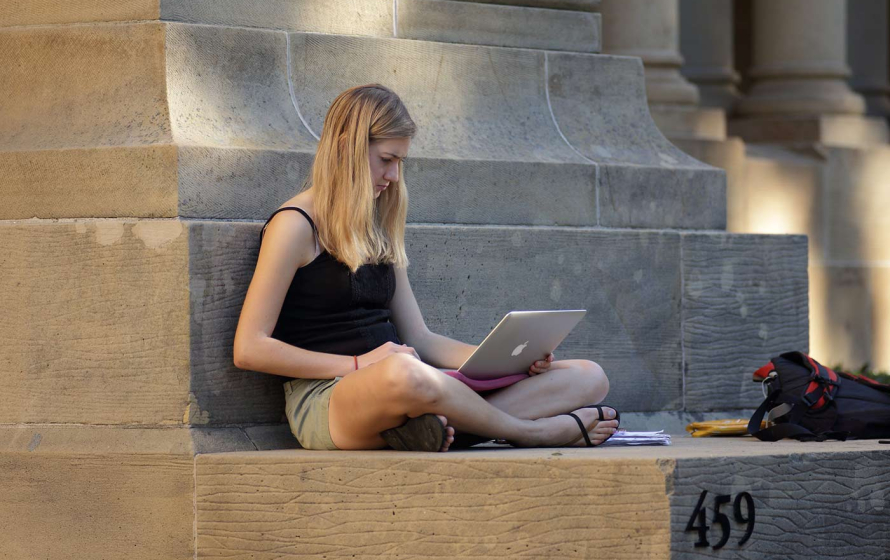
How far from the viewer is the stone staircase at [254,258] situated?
4934 mm

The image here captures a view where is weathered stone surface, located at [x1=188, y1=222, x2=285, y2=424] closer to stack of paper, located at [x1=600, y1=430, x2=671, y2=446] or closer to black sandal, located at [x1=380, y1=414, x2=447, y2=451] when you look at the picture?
black sandal, located at [x1=380, y1=414, x2=447, y2=451]

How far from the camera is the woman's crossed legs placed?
5.02 metres

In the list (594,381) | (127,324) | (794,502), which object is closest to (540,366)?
(594,381)

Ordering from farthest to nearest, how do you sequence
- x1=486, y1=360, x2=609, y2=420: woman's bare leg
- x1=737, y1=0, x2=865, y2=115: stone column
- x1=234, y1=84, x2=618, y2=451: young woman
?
x1=737, y1=0, x2=865, y2=115: stone column
x1=486, y1=360, x2=609, y2=420: woman's bare leg
x1=234, y1=84, x2=618, y2=451: young woman

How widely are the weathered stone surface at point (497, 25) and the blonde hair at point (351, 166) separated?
1.19 metres

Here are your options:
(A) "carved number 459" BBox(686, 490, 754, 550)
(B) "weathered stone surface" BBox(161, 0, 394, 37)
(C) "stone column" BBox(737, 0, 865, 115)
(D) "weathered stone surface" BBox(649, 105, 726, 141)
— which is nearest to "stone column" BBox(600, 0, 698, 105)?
(D) "weathered stone surface" BBox(649, 105, 726, 141)

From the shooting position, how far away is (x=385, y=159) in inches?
215

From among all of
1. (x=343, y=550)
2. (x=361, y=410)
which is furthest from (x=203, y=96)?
(x=343, y=550)

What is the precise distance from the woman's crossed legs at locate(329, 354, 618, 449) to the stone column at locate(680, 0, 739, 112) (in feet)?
25.1

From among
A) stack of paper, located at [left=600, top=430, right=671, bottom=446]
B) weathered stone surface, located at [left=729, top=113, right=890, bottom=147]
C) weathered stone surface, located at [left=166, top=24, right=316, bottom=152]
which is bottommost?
stack of paper, located at [left=600, top=430, right=671, bottom=446]

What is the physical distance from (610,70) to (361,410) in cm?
263

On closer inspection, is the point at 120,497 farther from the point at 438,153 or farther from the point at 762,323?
the point at 762,323

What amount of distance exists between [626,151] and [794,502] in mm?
2494

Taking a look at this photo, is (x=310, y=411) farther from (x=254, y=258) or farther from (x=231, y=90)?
(x=231, y=90)
